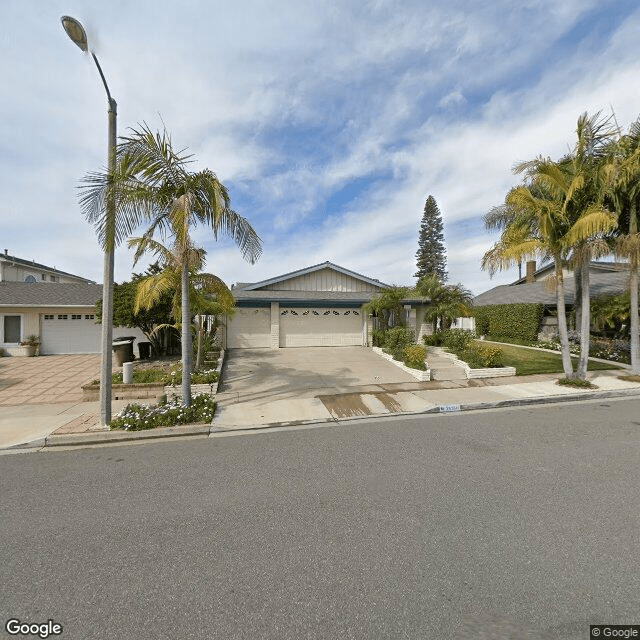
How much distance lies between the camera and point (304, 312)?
54.6ft

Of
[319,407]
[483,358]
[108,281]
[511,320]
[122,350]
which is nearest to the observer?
[108,281]

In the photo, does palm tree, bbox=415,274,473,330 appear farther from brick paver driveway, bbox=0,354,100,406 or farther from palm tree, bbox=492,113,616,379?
brick paver driveway, bbox=0,354,100,406

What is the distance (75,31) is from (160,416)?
6525 millimetres

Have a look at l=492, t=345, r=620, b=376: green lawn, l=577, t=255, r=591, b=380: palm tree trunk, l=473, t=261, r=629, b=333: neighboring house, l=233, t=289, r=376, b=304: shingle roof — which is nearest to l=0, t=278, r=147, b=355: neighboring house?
l=233, t=289, r=376, b=304: shingle roof

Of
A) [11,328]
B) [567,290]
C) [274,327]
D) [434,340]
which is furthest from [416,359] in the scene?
[11,328]

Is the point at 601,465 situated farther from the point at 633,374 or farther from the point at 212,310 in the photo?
the point at 212,310

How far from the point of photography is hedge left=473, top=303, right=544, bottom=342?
60.0 ft

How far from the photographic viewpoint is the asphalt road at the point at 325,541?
6.98 feet

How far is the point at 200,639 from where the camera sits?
6.47ft

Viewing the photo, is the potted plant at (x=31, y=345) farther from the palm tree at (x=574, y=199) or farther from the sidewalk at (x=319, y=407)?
the palm tree at (x=574, y=199)

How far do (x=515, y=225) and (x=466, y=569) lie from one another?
1052cm

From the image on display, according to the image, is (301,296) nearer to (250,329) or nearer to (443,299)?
(250,329)

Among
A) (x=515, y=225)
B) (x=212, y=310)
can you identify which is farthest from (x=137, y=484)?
(x=515, y=225)

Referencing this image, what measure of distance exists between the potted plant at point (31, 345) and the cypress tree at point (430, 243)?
42.8 metres
